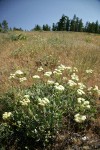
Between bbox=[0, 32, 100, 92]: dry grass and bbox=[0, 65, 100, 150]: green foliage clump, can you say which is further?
bbox=[0, 32, 100, 92]: dry grass

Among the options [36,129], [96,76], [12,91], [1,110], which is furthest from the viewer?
[96,76]

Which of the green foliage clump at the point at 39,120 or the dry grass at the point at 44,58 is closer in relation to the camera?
the green foliage clump at the point at 39,120

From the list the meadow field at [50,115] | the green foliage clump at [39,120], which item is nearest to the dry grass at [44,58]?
the meadow field at [50,115]

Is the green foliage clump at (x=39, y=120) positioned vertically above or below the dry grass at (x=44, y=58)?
below

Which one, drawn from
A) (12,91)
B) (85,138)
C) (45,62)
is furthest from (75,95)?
(45,62)

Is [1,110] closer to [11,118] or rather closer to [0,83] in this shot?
[11,118]

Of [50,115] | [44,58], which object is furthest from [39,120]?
[44,58]

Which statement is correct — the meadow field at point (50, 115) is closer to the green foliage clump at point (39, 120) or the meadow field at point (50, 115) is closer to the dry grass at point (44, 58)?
the green foliage clump at point (39, 120)

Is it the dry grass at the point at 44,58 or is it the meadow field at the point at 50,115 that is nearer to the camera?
the meadow field at the point at 50,115

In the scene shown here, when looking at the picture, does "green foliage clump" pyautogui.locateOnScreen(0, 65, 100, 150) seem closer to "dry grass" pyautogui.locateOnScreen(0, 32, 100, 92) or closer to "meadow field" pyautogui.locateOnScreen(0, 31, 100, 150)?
"meadow field" pyautogui.locateOnScreen(0, 31, 100, 150)

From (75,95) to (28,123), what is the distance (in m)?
1.46

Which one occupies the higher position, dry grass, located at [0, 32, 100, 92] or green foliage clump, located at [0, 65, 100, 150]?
dry grass, located at [0, 32, 100, 92]

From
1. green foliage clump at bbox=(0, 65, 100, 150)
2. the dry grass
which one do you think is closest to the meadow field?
green foliage clump at bbox=(0, 65, 100, 150)

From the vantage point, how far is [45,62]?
931 cm
